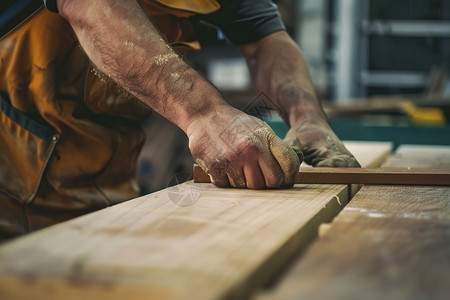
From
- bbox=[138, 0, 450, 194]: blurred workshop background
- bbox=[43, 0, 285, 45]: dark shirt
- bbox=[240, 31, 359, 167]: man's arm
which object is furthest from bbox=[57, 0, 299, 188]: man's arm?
bbox=[138, 0, 450, 194]: blurred workshop background

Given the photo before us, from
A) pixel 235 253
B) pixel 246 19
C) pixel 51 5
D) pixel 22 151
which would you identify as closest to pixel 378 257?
pixel 235 253

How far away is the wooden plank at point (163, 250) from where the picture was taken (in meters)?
0.57

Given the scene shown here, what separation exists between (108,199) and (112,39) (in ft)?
2.61

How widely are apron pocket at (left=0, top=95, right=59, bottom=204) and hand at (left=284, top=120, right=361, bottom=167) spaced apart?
2.45 feet

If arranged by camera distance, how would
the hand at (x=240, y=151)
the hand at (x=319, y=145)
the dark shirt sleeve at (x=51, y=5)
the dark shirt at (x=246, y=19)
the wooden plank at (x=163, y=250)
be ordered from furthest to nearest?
the dark shirt at (x=246, y=19)
the hand at (x=319, y=145)
the dark shirt sleeve at (x=51, y=5)
the hand at (x=240, y=151)
the wooden plank at (x=163, y=250)

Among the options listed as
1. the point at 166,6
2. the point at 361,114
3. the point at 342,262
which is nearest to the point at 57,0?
the point at 166,6

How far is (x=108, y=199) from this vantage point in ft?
6.30

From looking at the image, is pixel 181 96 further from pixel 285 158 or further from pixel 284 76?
pixel 284 76

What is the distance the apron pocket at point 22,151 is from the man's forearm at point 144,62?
0.53 metres

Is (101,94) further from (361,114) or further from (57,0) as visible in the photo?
(361,114)

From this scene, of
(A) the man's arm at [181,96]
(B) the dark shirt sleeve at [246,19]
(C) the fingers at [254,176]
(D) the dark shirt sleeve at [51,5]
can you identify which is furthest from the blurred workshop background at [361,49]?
(C) the fingers at [254,176]

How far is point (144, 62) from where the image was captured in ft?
4.09

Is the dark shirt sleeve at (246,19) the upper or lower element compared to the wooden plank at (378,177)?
upper

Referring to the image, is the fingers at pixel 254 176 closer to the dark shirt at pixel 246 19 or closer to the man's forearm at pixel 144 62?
the man's forearm at pixel 144 62
